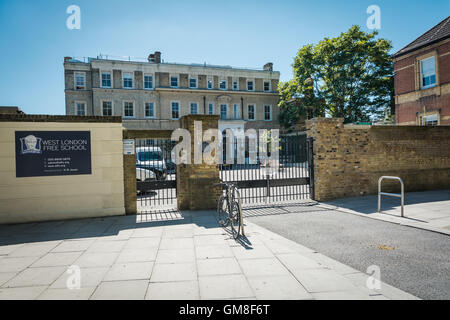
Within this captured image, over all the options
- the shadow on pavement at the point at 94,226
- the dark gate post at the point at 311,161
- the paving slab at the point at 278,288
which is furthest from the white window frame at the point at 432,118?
the paving slab at the point at 278,288

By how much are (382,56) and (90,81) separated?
107 feet

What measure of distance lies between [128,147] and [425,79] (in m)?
20.2

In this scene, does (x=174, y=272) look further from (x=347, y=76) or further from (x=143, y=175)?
(x=347, y=76)

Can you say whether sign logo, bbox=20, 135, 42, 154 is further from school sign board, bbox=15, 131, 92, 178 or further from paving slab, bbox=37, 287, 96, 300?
paving slab, bbox=37, 287, 96, 300

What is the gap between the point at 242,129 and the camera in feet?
115

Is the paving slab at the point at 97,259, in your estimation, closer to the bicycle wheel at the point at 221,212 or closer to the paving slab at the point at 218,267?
the paving slab at the point at 218,267

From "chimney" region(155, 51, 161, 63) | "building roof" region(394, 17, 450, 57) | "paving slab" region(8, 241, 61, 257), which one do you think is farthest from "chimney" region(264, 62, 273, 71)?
"paving slab" region(8, 241, 61, 257)

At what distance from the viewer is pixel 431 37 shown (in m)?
17.7

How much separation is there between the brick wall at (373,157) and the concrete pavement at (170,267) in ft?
15.3

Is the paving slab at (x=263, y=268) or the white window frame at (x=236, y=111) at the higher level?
the white window frame at (x=236, y=111)

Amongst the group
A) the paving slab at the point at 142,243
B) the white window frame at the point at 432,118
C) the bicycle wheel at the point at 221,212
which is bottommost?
the paving slab at the point at 142,243

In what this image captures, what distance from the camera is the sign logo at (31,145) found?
704 centimetres
